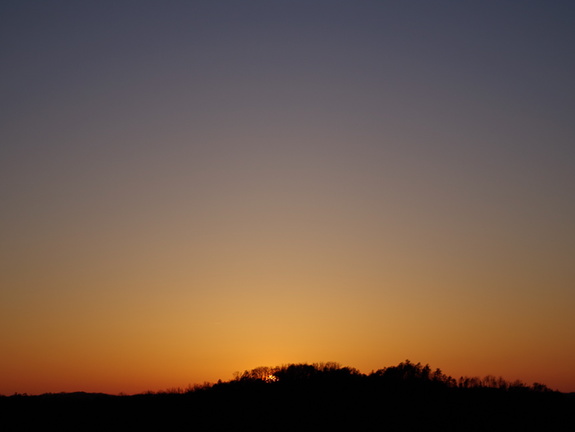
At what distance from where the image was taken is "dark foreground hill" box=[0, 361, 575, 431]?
31455 mm

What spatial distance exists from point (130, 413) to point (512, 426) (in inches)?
734

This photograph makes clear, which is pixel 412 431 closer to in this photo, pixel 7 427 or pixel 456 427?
pixel 456 427

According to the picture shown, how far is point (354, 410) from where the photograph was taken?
3319 cm

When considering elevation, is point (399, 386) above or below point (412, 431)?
above

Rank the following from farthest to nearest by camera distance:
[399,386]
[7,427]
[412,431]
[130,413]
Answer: [399,386] < [130,413] < [7,427] < [412,431]

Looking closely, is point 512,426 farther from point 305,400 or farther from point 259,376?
point 259,376

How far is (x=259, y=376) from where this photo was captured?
45.5 metres

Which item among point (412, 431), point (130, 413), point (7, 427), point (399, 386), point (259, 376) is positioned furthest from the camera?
point (259, 376)

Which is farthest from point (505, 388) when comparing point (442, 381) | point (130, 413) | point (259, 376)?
point (130, 413)

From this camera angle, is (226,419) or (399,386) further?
(399,386)

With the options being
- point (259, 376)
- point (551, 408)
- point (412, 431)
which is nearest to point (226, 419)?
point (412, 431)

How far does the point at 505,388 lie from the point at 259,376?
1572 cm

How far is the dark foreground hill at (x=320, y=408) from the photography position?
3145 centimetres

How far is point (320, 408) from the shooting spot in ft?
111
